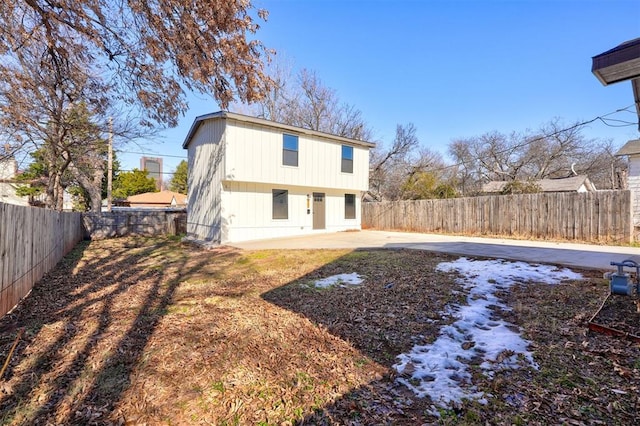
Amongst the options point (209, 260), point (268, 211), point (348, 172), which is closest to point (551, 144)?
point (348, 172)

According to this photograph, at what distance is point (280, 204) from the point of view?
14.1 meters

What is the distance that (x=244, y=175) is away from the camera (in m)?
12.5

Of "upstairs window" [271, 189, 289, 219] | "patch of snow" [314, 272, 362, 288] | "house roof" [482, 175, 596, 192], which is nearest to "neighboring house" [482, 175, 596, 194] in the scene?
"house roof" [482, 175, 596, 192]

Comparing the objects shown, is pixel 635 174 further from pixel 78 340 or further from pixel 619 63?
pixel 78 340

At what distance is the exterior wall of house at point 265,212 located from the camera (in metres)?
12.6

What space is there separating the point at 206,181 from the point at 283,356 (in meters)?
12.0

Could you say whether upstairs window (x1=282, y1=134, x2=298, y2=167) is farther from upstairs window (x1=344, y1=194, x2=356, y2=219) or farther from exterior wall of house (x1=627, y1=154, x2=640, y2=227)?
exterior wall of house (x1=627, y1=154, x2=640, y2=227)

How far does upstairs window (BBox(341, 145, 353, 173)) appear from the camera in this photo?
1603cm

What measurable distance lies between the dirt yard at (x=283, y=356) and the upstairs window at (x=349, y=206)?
36.4ft

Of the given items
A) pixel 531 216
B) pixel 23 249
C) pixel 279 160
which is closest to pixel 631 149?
pixel 531 216

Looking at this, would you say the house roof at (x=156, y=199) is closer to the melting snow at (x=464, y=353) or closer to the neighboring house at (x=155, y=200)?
the neighboring house at (x=155, y=200)

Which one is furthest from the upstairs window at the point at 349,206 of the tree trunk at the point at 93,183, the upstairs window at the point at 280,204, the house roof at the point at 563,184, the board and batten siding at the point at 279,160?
the tree trunk at the point at 93,183

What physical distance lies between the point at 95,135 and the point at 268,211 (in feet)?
23.1

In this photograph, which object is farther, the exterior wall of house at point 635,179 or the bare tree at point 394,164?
the bare tree at point 394,164
